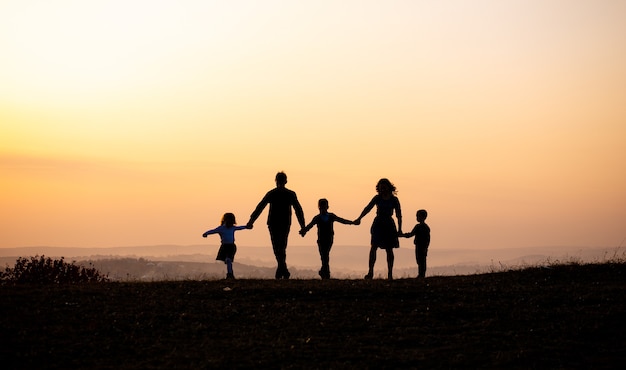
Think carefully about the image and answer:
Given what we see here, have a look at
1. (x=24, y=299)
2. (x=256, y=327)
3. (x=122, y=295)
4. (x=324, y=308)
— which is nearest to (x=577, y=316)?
(x=324, y=308)

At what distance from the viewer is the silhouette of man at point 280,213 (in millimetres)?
20094

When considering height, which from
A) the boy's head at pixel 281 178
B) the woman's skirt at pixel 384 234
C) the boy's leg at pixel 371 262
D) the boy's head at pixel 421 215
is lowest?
the boy's leg at pixel 371 262

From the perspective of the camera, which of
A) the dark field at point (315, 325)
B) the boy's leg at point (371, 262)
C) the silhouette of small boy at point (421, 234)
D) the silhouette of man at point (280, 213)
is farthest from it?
the silhouette of small boy at point (421, 234)

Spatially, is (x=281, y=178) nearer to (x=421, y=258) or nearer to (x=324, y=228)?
(x=324, y=228)

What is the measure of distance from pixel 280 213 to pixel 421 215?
4235 mm

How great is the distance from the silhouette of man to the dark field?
1.72 m

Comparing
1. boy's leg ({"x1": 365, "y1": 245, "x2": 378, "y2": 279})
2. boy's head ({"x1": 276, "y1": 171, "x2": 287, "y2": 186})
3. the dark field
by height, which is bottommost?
the dark field

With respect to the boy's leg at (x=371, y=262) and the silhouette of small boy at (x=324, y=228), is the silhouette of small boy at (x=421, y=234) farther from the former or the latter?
the silhouette of small boy at (x=324, y=228)

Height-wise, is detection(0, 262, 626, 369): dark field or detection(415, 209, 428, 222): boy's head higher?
detection(415, 209, 428, 222): boy's head

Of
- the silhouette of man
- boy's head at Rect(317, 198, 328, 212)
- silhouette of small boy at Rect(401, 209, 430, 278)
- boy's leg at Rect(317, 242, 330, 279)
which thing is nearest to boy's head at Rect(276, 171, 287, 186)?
the silhouette of man

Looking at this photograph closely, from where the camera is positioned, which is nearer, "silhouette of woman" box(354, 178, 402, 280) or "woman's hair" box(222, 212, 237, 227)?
"woman's hair" box(222, 212, 237, 227)

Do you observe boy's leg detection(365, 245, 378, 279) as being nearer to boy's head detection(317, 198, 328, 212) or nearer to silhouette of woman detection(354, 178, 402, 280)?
silhouette of woman detection(354, 178, 402, 280)

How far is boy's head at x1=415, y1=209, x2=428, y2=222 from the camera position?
21547 millimetres

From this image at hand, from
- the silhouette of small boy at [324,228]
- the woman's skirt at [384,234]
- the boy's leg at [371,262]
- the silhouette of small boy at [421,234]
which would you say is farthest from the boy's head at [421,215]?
the silhouette of small boy at [324,228]
